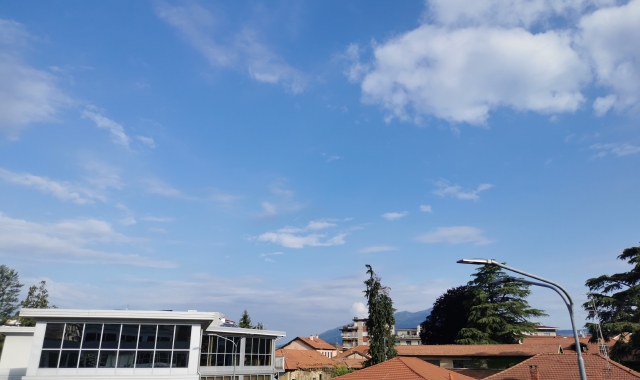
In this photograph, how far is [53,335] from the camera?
25391mm

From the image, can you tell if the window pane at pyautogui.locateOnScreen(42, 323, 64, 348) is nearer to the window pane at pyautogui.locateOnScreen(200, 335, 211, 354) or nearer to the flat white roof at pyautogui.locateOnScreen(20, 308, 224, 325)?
the flat white roof at pyautogui.locateOnScreen(20, 308, 224, 325)

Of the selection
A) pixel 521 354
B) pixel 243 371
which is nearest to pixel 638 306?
pixel 521 354

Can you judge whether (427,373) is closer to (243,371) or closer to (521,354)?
(243,371)

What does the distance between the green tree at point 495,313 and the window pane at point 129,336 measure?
42120 mm

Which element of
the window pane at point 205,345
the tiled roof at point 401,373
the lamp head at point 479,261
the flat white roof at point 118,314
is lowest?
the tiled roof at point 401,373

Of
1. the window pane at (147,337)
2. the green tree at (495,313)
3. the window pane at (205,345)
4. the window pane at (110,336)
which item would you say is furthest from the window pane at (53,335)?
the green tree at (495,313)

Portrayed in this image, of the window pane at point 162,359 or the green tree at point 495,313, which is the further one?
the green tree at point 495,313

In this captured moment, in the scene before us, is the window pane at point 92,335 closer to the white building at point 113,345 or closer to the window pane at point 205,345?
the white building at point 113,345

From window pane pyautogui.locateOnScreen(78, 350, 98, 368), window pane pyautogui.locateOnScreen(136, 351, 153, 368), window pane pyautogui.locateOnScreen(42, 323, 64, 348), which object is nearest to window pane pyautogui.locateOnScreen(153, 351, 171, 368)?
window pane pyautogui.locateOnScreen(136, 351, 153, 368)

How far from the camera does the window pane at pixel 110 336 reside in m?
25.8

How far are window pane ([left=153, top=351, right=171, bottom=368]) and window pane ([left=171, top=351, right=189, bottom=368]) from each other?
1.02 ft

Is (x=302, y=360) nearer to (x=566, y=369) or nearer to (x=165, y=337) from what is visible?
(x=165, y=337)

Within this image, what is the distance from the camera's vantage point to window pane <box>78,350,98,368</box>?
25.1m

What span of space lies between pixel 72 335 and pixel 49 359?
1.63m
